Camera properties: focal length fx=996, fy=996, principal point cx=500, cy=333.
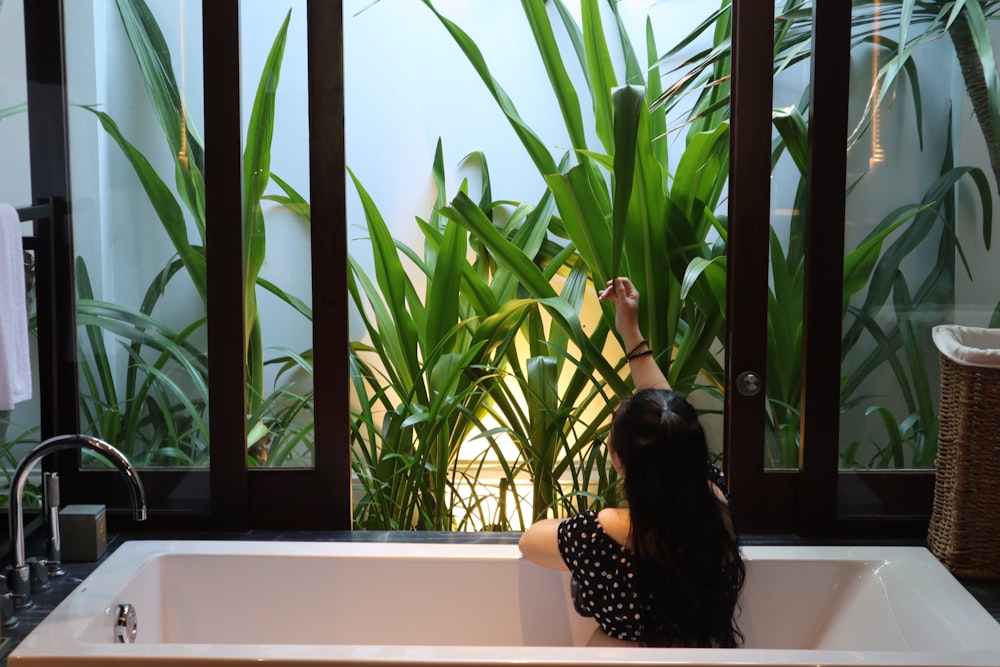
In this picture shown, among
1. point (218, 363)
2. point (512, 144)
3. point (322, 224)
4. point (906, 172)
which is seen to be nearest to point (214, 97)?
point (322, 224)

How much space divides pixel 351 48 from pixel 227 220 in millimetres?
1228

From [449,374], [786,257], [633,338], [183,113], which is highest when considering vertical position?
[183,113]

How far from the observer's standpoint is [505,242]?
2748 mm

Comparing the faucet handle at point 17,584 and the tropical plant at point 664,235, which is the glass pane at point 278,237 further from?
the faucet handle at point 17,584

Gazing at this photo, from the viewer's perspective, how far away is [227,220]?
2.43 m

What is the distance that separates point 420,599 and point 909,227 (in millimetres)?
1494

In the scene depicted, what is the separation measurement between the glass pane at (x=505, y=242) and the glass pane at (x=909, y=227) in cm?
36

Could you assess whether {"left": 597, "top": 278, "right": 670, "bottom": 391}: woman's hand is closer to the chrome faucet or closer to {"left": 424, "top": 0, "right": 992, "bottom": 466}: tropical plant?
{"left": 424, "top": 0, "right": 992, "bottom": 466}: tropical plant

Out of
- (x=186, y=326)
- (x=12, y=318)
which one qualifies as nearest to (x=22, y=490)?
(x=12, y=318)

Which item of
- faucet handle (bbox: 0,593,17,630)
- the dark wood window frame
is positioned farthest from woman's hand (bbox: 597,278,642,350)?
faucet handle (bbox: 0,593,17,630)

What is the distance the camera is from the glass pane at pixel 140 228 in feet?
7.91

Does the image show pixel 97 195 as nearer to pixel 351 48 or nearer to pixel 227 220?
pixel 227 220

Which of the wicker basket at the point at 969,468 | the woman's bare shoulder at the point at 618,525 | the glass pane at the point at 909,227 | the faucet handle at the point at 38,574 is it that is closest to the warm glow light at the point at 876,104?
the glass pane at the point at 909,227

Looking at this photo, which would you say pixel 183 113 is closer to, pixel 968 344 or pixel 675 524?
pixel 675 524
